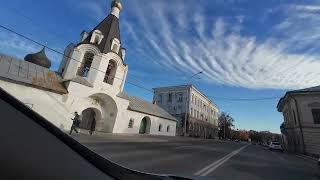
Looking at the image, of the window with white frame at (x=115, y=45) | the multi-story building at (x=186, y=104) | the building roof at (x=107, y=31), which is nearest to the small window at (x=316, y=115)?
the multi-story building at (x=186, y=104)

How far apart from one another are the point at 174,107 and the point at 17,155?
53035mm

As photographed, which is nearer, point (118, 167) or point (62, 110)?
point (118, 167)

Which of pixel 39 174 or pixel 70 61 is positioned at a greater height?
pixel 70 61

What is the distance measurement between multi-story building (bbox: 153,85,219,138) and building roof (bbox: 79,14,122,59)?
24968mm

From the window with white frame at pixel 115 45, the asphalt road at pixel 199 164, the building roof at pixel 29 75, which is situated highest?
the window with white frame at pixel 115 45

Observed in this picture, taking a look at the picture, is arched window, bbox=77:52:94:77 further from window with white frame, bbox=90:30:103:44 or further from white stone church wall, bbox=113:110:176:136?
white stone church wall, bbox=113:110:176:136

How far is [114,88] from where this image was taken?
26.6 m

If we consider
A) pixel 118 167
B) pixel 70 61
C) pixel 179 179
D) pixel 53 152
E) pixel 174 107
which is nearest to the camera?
pixel 53 152

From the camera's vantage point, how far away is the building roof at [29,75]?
19625mm

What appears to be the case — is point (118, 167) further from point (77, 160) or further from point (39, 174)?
point (39, 174)

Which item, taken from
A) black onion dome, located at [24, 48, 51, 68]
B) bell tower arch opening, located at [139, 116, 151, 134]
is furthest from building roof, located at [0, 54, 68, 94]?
bell tower arch opening, located at [139, 116, 151, 134]

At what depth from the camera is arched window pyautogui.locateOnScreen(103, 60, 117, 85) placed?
1043 inches

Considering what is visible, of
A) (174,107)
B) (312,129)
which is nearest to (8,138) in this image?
(312,129)

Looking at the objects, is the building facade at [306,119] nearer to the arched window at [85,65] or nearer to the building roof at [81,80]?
the building roof at [81,80]
